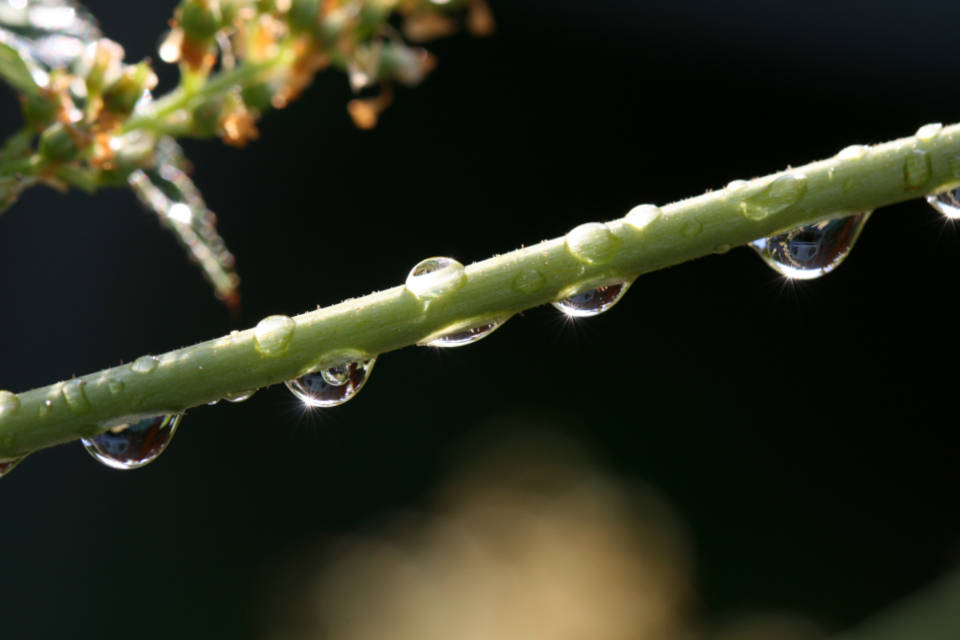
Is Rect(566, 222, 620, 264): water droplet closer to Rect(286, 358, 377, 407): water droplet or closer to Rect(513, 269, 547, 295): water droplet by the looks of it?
Rect(513, 269, 547, 295): water droplet

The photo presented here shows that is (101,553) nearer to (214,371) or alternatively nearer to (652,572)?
(652,572)

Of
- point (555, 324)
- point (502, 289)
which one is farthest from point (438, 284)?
point (555, 324)

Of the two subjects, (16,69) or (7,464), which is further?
(16,69)

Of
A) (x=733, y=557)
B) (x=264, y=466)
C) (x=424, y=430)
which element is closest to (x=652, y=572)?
(x=733, y=557)

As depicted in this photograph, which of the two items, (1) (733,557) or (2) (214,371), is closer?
(2) (214,371)

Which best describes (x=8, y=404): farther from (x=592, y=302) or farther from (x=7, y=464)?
(x=592, y=302)

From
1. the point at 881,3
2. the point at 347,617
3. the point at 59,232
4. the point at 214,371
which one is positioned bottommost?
the point at 214,371

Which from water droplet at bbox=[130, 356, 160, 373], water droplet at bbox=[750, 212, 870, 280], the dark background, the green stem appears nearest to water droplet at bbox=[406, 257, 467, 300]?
the green stem
